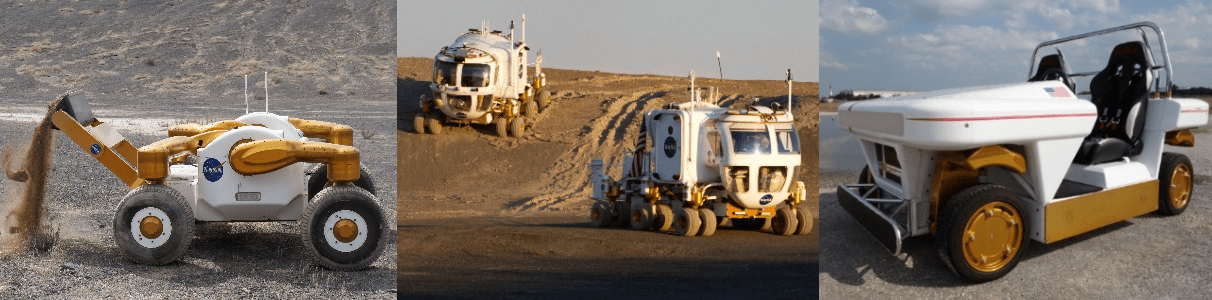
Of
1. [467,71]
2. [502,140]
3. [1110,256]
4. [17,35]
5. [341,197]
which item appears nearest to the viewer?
[1110,256]

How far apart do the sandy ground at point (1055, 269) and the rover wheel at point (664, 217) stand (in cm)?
261

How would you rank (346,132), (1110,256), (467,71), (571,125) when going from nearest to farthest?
(1110,256)
(346,132)
(467,71)
(571,125)

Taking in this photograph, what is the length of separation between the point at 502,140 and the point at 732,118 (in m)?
7.09

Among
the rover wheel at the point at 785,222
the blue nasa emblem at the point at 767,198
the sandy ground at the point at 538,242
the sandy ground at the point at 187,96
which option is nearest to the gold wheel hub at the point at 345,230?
the sandy ground at the point at 187,96

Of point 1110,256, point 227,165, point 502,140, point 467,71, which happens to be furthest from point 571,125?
point 1110,256

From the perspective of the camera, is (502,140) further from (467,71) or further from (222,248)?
(222,248)

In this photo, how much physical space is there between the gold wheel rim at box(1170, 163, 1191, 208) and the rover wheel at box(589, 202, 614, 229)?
429 cm

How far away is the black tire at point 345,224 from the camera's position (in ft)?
20.4

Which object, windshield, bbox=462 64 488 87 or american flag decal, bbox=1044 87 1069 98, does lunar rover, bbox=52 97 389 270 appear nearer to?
american flag decal, bbox=1044 87 1069 98

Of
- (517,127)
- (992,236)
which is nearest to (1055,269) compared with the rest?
(992,236)

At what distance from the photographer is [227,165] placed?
21.1 ft

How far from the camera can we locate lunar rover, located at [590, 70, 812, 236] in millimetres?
7266

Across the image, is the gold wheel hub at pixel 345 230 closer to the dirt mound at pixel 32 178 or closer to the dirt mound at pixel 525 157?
the dirt mound at pixel 525 157

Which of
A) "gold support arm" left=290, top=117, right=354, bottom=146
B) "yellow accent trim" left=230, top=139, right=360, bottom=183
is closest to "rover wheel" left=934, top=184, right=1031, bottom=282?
"yellow accent trim" left=230, top=139, right=360, bottom=183
